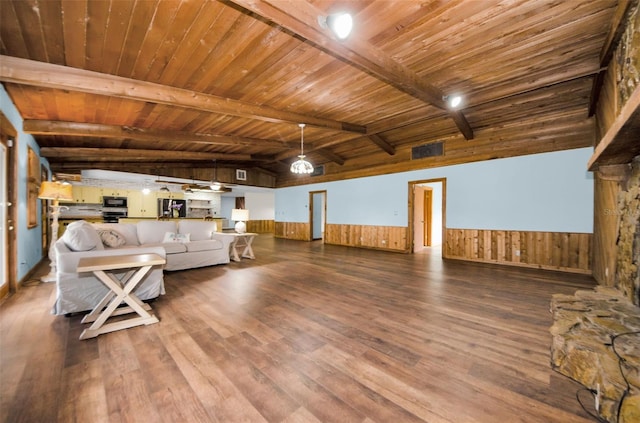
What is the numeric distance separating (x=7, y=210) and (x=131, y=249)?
160cm

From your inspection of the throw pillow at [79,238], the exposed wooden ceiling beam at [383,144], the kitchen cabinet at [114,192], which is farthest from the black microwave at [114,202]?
the exposed wooden ceiling beam at [383,144]

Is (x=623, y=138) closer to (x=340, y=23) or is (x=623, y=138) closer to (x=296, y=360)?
(x=340, y=23)

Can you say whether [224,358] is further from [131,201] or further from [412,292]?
[131,201]

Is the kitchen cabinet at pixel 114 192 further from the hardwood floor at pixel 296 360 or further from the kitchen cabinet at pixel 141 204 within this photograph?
the hardwood floor at pixel 296 360

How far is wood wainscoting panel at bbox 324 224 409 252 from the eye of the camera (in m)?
7.19

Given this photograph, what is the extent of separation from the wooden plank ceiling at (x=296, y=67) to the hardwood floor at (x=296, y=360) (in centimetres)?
265

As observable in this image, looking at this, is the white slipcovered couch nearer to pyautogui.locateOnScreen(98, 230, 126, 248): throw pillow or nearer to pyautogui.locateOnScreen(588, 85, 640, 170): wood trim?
pyautogui.locateOnScreen(98, 230, 126, 248): throw pillow

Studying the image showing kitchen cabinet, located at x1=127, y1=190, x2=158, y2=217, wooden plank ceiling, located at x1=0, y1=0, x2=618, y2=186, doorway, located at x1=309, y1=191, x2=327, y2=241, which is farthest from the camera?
doorway, located at x1=309, y1=191, x2=327, y2=241

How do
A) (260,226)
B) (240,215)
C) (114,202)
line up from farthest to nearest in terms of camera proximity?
(260,226) < (114,202) < (240,215)

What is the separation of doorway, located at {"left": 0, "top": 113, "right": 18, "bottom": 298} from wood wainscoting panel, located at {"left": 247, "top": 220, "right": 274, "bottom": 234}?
9.67m

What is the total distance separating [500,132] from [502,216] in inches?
71.7

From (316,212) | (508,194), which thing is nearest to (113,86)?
(508,194)

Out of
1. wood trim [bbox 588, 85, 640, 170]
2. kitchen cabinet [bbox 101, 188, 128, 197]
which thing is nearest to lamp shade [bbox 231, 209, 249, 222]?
kitchen cabinet [bbox 101, 188, 128, 197]

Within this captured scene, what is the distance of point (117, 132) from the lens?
4.73 meters
